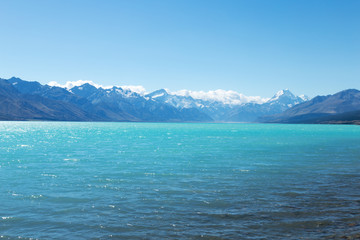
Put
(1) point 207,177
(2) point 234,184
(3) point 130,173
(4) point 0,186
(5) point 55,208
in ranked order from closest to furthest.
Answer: (5) point 55,208 < (4) point 0,186 < (2) point 234,184 < (1) point 207,177 < (3) point 130,173

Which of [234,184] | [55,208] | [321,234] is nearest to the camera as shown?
[321,234]

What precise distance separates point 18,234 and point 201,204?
1124 centimetres

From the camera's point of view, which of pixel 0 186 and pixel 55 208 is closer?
pixel 55 208

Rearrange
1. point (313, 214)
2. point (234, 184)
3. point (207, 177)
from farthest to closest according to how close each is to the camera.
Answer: point (207, 177)
point (234, 184)
point (313, 214)

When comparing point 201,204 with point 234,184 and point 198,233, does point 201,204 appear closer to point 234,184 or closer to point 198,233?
point 198,233

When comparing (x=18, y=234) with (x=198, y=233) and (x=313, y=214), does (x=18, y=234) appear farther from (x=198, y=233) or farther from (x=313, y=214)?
(x=313, y=214)

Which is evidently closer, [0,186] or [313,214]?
[313,214]

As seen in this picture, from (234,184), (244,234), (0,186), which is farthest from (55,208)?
(234,184)

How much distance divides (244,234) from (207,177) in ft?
53.7

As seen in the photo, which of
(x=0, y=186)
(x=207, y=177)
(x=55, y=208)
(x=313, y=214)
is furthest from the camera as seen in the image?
(x=207, y=177)

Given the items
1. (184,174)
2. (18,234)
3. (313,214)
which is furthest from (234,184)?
(18,234)

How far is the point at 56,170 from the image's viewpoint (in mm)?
35000

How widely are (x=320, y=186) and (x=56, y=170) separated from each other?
2846cm

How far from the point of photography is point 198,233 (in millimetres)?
15188
